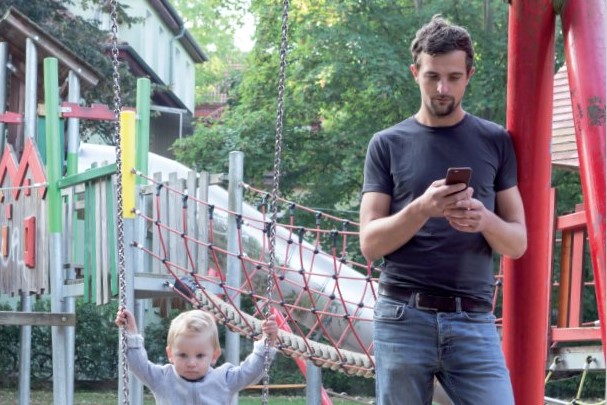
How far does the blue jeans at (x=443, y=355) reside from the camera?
3139mm

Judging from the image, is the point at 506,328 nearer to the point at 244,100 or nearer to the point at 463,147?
the point at 463,147

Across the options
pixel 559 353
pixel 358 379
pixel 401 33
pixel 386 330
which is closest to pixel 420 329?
pixel 386 330

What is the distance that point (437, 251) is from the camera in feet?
10.3

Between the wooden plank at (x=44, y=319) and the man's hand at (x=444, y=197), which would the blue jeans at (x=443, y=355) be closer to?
the man's hand at (x=444, y=197)

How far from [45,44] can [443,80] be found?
8.91 meters

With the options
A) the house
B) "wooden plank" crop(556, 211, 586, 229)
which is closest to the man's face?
"wooden plank" crop(556, 211, 586, 229)

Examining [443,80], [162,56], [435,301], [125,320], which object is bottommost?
[125,320]

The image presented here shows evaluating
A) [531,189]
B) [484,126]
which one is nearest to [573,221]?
[531,189]

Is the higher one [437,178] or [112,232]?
[437,178]

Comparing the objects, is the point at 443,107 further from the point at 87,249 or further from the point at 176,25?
the point at 176,25

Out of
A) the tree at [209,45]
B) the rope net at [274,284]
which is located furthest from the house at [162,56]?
the rope net at [274,284]

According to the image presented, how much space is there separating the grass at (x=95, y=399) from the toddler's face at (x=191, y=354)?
12538mm

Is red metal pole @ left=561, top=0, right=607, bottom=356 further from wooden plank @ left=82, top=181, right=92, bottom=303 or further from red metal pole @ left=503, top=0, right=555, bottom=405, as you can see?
wooden plank @ left=82, top=181, right=92, bottom=303

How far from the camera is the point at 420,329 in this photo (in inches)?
124
